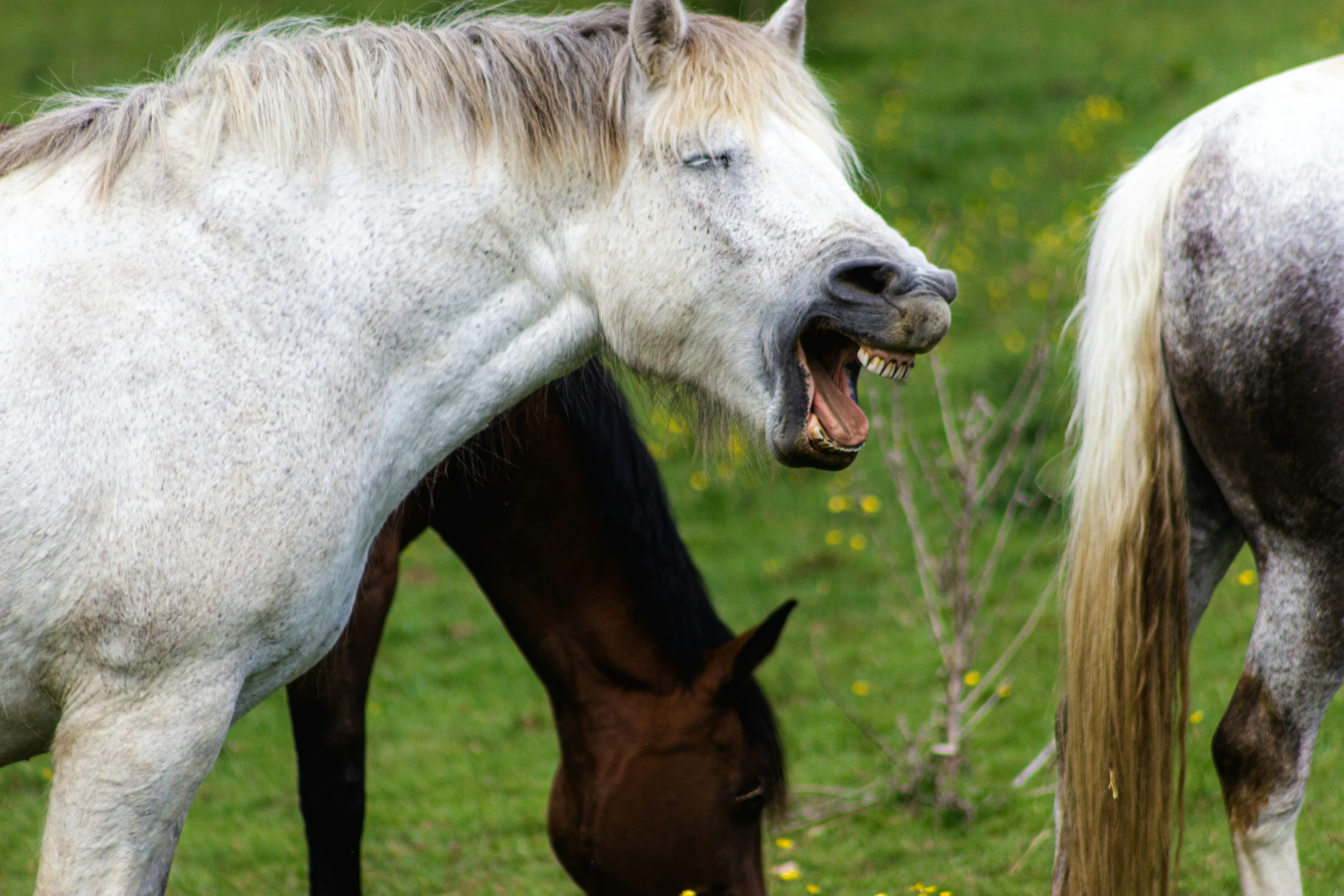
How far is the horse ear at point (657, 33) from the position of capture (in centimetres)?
225

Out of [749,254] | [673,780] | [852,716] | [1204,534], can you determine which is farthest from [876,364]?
[852,716]

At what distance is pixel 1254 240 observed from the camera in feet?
8.66

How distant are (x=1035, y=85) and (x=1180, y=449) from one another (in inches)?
Result: 381

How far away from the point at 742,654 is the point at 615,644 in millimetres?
322

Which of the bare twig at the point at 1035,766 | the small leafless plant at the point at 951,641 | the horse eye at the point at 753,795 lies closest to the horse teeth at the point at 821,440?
the horse eye at the point at 753,795

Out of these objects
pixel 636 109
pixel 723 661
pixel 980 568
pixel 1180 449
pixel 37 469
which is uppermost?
pixel 636 109

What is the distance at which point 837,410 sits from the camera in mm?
2344

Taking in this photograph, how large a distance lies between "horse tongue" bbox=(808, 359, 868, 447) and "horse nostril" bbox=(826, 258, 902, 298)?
177 millimetres

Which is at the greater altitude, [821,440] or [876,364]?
[876,364]

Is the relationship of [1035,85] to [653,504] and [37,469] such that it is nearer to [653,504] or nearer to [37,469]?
[653,504]

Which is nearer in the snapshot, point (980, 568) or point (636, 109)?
point (636, 109)

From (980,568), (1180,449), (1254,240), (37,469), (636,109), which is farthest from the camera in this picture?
(980,568)

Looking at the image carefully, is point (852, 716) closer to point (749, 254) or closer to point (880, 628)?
point (880, 628)

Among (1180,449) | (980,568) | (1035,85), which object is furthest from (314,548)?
(1035,85)
